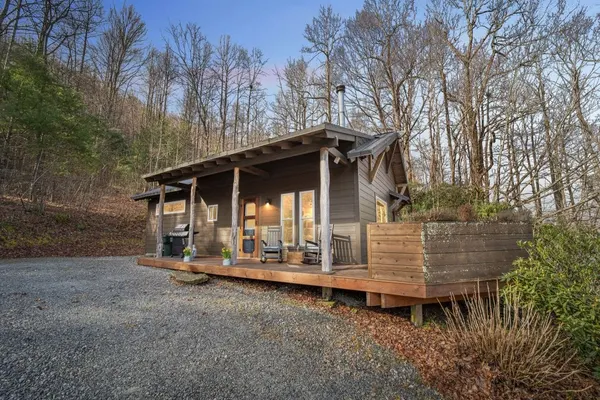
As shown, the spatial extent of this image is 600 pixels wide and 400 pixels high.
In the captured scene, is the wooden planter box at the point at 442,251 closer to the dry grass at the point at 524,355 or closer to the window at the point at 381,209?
the dry grass at the point at 524,355

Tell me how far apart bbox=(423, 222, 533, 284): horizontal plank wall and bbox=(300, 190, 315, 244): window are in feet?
11.8

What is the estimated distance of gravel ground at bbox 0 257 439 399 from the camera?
2.40 m

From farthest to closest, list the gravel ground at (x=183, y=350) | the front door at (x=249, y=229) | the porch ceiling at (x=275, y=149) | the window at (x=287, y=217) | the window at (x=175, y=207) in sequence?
the window at (x=175, y=207)
the front door at (x=249, y=229)
the window at (x=287, y=217)
the porch ceiling at (x=275, y=149)
the gravel ground at (x=183, y=350)

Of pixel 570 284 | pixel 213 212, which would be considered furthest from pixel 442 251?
pixel 213 212

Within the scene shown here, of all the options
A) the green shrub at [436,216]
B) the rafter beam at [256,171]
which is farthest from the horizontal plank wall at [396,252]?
the rafter beam at [256,171]

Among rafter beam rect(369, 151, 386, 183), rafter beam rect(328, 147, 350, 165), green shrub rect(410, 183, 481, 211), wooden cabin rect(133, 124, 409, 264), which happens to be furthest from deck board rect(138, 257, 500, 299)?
green shrub rect(410, 183, 481, 211)

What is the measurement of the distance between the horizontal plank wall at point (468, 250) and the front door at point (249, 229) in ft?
16.1

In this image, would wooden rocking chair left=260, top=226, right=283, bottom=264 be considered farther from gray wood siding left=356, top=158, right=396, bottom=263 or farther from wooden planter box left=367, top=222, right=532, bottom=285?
wooden planter box left=367, top=222, right=532, bottom=285

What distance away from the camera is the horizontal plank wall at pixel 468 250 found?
3.48 metres

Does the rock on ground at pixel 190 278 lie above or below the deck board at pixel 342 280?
below

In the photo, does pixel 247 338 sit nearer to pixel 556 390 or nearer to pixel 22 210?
pixel 556 390

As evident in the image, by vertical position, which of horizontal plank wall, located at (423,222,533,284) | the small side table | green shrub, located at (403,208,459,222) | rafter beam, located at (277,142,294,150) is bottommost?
the small side table

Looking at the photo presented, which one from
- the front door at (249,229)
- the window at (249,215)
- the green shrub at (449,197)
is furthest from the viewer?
the green shrub at (449,197)

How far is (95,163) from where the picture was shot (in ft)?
41.1
